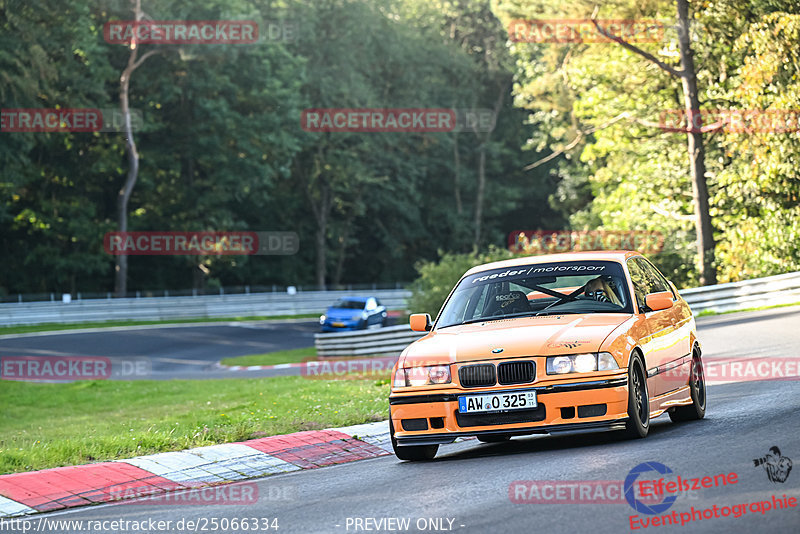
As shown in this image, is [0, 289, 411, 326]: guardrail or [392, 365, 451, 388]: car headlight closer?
[392, 365, 451, 388]: car headlight

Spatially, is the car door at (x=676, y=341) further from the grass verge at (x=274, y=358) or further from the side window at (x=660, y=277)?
the grass verge at (x=274, y=358)

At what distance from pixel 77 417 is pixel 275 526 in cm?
1335

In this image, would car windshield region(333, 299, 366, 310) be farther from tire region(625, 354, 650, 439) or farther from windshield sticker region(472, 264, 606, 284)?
tire region(625, 354, 650, 439)

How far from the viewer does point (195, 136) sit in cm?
5769

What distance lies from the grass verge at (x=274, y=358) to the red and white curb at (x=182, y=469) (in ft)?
68.5

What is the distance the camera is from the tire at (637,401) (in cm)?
885

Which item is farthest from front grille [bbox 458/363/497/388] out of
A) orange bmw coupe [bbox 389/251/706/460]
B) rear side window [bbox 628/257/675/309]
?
rear side window [bbox 628/257/675/309]

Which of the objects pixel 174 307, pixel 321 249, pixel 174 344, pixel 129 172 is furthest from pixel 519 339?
pixel 321 249

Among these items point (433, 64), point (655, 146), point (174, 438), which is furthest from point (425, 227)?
point (174, 438)

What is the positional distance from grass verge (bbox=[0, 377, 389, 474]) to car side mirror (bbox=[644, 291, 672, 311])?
3.85 meters

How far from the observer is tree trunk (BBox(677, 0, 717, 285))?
32.2 metres

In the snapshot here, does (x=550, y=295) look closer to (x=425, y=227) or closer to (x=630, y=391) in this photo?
(x=630, y=391)

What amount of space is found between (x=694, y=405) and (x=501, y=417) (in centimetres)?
260

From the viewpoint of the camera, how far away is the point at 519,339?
895 cm
